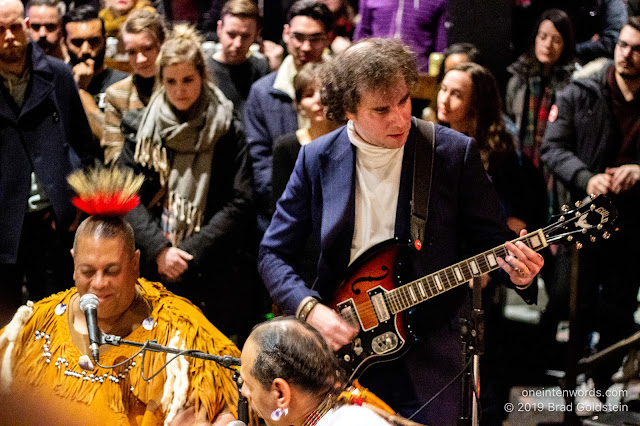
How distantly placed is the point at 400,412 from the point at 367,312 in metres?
0.38

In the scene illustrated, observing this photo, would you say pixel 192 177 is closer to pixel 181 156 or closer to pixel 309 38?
pixel 181 156

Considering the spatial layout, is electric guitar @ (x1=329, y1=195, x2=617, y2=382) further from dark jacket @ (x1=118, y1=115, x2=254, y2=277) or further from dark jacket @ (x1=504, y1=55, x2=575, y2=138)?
dark jacket @ (x1=504, y1=55, x2=575, y2=138)

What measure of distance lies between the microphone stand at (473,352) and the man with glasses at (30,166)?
8.37 feet

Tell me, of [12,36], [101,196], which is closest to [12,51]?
[12,36]

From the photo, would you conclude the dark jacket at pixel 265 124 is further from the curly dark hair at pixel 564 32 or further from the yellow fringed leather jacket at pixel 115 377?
the curly dark hair at pixel 564 32

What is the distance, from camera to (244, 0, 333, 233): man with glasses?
4.80 meters

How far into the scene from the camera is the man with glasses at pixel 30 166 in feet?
14.4

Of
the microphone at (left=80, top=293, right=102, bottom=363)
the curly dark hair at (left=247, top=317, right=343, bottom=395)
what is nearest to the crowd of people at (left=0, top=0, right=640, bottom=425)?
the curly dark hair at (left=247, top=317, right=343, bottom=395)

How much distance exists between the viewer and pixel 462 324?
9.44ft

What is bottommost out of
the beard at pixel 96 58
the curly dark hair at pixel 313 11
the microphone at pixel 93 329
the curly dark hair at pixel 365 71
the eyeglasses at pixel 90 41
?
the microphone at pixel 93 329

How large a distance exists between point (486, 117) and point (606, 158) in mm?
840

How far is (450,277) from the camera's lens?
2865mm

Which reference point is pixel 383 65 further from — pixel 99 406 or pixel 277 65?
pixel 277 65

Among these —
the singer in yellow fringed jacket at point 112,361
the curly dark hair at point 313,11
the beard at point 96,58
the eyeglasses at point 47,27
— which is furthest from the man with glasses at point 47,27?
the singer in yellow fringed jacket at point 112,361
